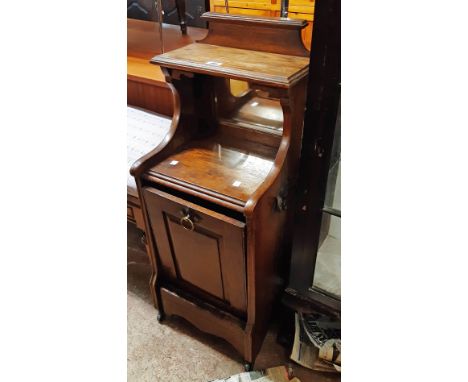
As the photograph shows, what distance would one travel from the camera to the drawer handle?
106 cm

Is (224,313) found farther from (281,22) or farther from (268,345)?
(281,22)

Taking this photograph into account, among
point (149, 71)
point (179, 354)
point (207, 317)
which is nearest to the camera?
point (207, 317)

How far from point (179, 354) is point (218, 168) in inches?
31.2

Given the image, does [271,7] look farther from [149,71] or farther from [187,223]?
[187,223]

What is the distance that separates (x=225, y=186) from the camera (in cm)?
105

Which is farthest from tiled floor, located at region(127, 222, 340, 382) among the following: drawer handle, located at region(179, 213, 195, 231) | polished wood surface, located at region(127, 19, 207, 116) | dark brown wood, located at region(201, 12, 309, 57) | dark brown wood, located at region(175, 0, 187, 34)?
dark brown wood, located at region(175, 0, 187, 34)

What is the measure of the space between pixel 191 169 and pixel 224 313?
538 millimetres

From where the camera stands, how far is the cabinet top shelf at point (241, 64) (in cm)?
91

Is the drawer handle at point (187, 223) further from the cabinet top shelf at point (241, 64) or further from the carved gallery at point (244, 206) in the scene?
the cabinet top shelf at point (241, 64)

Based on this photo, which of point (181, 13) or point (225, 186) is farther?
point (181, 13)

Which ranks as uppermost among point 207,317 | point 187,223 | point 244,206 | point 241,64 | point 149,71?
point 241,64

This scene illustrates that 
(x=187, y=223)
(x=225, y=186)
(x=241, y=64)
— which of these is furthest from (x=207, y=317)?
(x=241, y=64)

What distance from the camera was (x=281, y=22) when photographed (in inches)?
39.9
